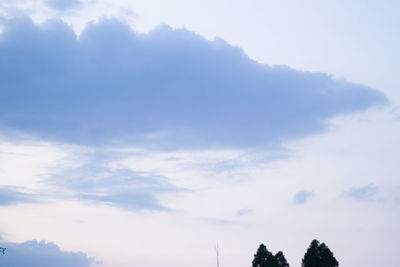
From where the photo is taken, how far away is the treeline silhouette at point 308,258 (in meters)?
99.9

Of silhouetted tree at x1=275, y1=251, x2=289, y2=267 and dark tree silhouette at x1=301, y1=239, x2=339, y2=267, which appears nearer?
dark tree silhouette at x1=301, y1=239, x2=339, y2=267

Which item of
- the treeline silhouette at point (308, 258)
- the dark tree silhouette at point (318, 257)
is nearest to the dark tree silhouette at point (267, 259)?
the treeline silhouette at point (308, 258)

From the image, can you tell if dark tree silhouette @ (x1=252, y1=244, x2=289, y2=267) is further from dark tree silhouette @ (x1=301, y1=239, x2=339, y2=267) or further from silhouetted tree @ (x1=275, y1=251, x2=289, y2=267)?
dark tree silhouette @ (x1=301, y1=239, x2=339, y2=267)

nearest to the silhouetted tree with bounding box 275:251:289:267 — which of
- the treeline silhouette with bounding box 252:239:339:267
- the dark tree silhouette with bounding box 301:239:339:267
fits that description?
the treeline silhouette with bounding box 252:239:339:267

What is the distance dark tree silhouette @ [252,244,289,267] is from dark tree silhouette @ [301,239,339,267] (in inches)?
205

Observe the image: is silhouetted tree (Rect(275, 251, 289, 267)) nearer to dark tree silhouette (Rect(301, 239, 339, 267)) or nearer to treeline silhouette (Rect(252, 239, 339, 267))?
treeline silhouette (Rect(252, 239, 339, 267))

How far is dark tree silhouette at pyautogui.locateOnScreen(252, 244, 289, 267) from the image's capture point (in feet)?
342

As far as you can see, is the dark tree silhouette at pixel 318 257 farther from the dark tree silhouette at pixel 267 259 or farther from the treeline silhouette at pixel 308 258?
the dark tree silhouette at pixel 267 259

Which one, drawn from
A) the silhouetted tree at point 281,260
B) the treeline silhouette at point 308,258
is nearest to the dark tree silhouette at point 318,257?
the treeline silhouette at point 308,258

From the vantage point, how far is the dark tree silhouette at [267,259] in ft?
342

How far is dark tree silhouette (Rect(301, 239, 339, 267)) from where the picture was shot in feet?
327

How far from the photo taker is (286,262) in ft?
345

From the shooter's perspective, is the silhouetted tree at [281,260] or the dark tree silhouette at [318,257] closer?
the dark tree silhouette at [318,257]

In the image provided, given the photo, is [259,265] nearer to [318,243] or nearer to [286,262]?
[286,262]
